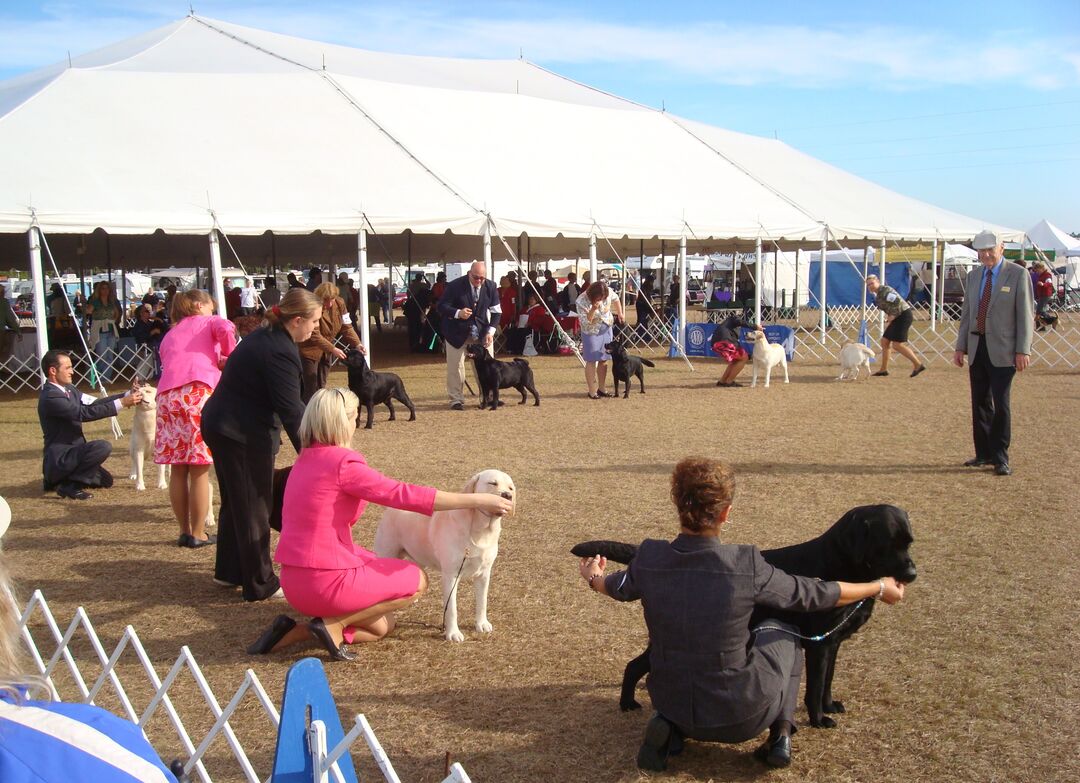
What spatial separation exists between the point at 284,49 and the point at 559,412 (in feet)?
38.5

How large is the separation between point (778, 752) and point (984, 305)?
607cm

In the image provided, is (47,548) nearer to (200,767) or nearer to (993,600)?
(200,767)

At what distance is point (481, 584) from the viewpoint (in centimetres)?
497

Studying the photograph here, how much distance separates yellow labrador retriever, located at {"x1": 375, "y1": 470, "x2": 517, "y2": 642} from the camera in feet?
15.2

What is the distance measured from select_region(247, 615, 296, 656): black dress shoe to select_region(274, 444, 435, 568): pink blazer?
0.33 m

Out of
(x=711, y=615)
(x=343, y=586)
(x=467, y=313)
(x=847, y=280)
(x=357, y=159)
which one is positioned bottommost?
(x=343, y=586)

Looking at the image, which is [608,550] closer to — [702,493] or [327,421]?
[702,493]

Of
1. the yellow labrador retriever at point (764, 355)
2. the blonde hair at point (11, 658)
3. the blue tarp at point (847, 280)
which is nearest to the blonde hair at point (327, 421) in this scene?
the blonde hair at point (11, 658)

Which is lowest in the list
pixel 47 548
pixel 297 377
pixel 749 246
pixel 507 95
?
pixel 47 548

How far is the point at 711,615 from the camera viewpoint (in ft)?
10.9

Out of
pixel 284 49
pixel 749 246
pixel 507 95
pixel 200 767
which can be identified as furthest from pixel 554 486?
pixel 749 246

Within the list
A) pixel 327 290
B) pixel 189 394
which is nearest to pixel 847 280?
pixel 327 290

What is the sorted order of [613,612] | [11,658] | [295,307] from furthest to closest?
[295,307] < [613,612] < [11,658]

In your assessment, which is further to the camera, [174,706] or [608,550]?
[174,706]
